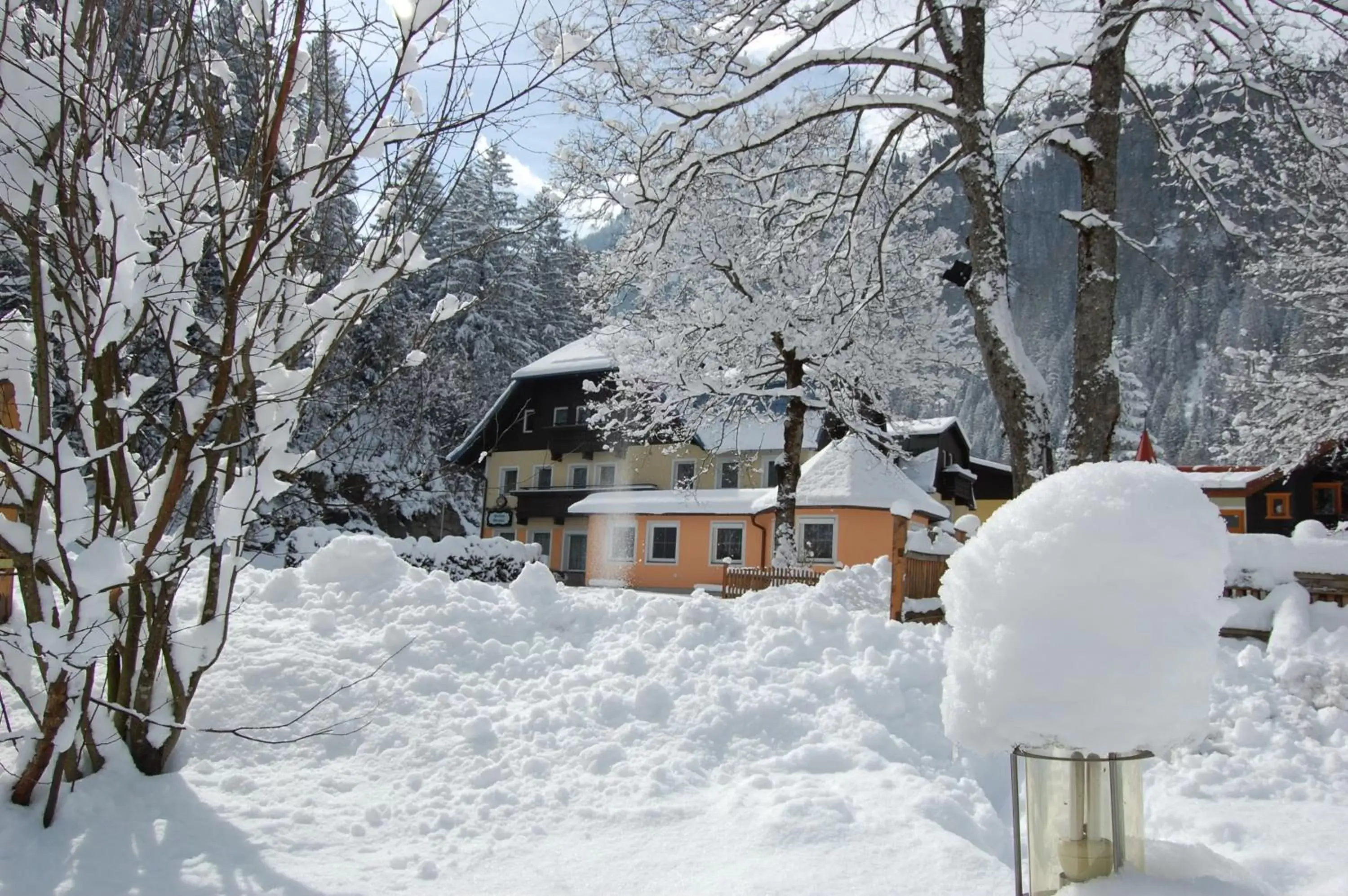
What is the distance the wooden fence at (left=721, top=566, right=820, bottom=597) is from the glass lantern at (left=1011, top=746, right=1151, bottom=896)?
1383 centimetres

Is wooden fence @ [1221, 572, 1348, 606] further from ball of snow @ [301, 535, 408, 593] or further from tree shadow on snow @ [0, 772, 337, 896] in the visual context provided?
tree shadow on snow @ [0, 772, 337, 896]

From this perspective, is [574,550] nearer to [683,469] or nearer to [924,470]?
[683,469]

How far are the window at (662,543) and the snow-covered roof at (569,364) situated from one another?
6.11 metres

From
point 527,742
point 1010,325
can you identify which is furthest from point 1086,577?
point 1010,325

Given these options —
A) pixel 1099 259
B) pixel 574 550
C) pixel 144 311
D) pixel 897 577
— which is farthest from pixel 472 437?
pixel 144 311

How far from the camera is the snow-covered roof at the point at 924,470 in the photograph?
2919cm

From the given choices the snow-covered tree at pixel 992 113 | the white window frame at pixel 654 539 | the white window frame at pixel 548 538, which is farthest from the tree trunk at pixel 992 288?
the white window frame at pixel 548 538

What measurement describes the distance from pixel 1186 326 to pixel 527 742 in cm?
10180

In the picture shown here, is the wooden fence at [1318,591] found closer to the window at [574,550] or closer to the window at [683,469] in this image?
the window at [683,469]

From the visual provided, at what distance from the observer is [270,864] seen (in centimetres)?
388

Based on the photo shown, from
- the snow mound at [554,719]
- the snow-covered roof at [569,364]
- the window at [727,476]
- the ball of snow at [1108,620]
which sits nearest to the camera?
the ball of snow at [1108,620]

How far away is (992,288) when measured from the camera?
8.43 m

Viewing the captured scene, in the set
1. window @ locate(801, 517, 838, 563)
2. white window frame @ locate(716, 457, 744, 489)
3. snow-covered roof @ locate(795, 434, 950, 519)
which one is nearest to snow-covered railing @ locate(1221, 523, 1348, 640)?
snow-covered roof @ locate(795, 434, 950, 519)

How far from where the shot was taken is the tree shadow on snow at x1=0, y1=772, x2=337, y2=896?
3.51 metres
